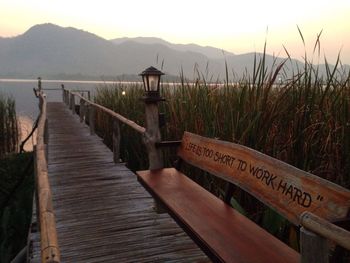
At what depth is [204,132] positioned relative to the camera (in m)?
4.77

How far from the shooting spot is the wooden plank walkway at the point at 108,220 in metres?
3.38

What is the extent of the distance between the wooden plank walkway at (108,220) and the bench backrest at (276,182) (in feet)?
2.65

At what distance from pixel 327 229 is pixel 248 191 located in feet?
4.13

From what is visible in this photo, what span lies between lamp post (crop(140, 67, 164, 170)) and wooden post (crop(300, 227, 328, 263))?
284 centimetres

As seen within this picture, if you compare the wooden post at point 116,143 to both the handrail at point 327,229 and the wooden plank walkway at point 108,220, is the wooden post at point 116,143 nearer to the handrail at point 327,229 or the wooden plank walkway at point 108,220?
Result: the wooden plank walkway at point 108,220

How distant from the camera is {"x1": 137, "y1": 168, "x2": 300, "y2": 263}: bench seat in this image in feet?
7.36

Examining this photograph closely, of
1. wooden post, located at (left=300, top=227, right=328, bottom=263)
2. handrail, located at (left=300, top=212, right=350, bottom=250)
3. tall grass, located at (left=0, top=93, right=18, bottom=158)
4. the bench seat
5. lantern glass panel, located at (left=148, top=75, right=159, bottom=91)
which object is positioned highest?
lantern glass panel, located at (left=148, top=75, right=159, bottom=91)

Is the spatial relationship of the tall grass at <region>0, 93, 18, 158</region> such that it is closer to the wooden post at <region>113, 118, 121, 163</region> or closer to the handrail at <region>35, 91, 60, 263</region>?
the wooden post at <region>113, 118, 121, 163</region>

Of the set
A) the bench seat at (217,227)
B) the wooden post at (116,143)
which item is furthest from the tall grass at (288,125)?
the wooden post at (116,143)

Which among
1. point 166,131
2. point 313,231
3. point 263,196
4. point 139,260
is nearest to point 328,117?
point 263,196

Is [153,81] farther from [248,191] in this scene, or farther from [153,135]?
[248,191]

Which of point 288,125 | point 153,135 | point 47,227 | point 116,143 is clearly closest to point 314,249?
point 47,227

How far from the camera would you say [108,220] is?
4.20 metres

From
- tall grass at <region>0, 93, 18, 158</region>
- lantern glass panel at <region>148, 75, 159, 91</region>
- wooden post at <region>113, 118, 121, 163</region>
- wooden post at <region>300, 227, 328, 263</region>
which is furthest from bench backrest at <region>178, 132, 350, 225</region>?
tall grass at <region>0, 93, 18, 158</region>
